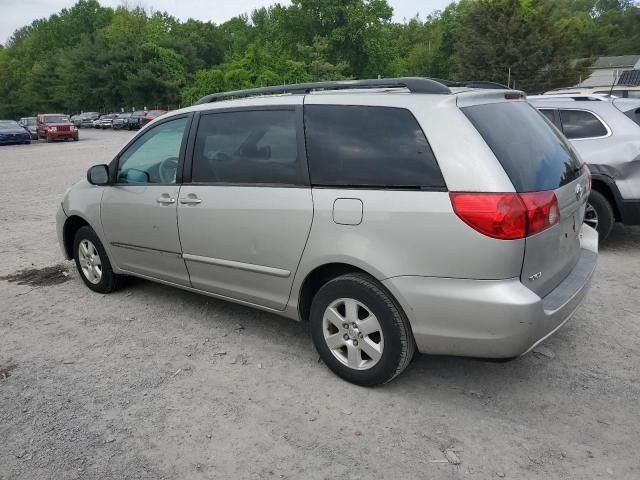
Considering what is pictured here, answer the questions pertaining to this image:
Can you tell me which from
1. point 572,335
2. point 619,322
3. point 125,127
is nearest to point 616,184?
point 619,322

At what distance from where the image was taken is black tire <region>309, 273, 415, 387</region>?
10.2 ft

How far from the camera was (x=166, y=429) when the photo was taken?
3.06m

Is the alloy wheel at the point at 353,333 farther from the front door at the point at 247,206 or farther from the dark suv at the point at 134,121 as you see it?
the dark suv at the point at 134,121

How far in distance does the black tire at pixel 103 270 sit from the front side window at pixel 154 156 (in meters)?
0.72

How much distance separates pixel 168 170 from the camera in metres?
4.35

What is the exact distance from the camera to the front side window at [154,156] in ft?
14.2

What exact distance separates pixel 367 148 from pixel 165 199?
1.80 m

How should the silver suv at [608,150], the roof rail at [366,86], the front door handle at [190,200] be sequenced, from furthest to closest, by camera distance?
the silver suv at [608,150]
the front door handle at [190,200]
the roof rail at [366,86]

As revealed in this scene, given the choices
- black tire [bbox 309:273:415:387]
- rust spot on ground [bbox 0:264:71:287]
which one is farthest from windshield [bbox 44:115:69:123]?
black tire [bbox 309:273:415:387]

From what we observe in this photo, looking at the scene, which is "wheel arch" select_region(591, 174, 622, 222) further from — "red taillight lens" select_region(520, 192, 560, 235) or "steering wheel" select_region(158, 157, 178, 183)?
"steering wheel" select_region(158, 157, 178, 183)

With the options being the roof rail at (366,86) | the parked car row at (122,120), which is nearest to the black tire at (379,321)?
the roof rail at (366,86)

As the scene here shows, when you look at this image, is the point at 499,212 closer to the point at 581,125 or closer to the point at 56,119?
the point at 581,125

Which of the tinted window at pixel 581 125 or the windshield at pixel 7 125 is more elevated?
the windshield at pixel 7 125

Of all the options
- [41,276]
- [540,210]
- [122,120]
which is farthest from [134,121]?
[540,210]
